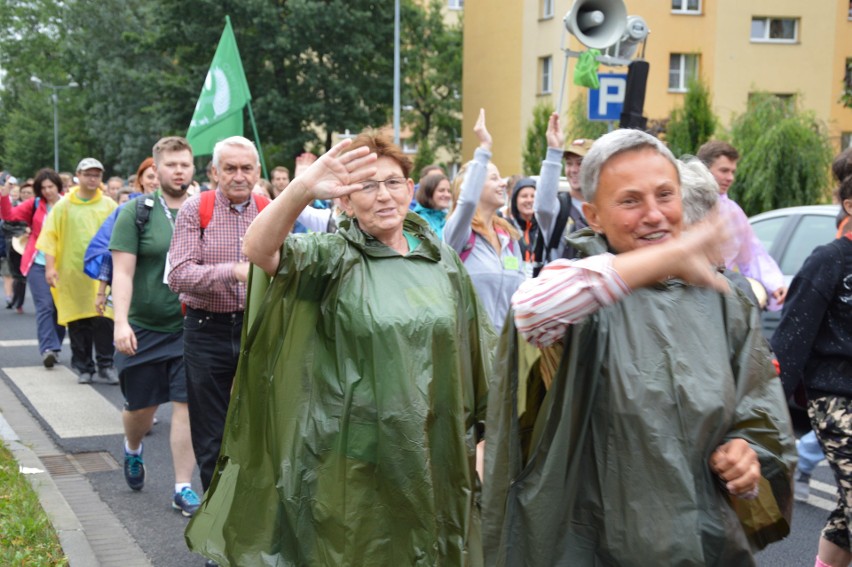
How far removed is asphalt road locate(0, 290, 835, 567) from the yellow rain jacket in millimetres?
743

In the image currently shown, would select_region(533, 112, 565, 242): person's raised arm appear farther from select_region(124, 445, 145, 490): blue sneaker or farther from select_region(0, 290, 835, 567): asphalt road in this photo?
select_region(124, 445, 145, 490): blue sneaker

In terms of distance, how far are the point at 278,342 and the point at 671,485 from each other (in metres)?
1.73

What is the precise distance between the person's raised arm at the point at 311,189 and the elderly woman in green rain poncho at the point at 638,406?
36.9 inches

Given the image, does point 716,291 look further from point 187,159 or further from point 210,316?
point 187,159

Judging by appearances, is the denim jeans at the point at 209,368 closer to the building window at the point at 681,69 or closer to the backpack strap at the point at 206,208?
the backpack strap at the point at 206,208

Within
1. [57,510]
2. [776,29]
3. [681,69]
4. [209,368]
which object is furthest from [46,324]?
[776,29]

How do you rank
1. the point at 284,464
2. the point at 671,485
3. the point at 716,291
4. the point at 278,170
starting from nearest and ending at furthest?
the point at 671,485 → the point at 716,291 → the point at 284,464 → the point at 278,170

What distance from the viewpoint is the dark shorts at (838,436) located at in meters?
4.16

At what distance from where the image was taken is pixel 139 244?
629 cm

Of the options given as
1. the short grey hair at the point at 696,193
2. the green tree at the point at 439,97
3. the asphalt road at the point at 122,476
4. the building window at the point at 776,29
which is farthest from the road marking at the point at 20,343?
the green tree at the point at 439,97

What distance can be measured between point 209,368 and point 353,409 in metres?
1.85

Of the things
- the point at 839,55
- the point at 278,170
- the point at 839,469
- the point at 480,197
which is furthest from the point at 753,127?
the point at 839,469

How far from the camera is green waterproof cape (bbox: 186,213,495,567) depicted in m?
3.71

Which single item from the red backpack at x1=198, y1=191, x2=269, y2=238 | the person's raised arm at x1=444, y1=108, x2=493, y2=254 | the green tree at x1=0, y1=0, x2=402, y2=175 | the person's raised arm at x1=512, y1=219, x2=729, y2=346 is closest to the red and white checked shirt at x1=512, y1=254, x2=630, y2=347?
the person's raised arm at x1=512, y1=219, x2=729, y2=346
